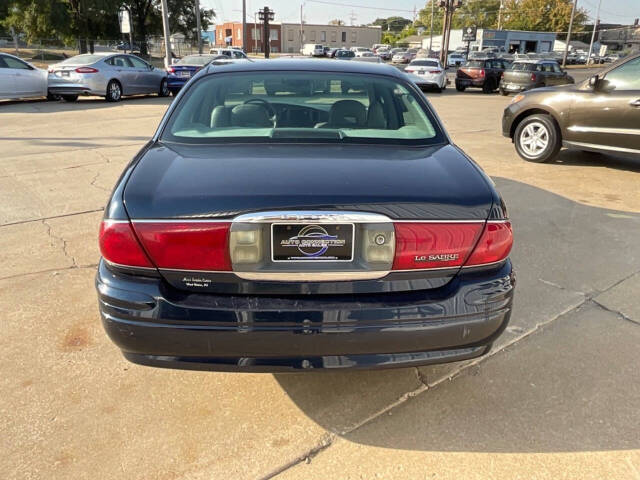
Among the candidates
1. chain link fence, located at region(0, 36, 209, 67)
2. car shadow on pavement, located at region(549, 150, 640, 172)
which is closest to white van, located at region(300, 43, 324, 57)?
chain link fence, located at region(0, 36, 209, 67)

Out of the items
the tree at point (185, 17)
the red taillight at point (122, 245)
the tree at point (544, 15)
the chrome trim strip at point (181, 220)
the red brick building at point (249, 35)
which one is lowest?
the red taillight at point (122, 245)

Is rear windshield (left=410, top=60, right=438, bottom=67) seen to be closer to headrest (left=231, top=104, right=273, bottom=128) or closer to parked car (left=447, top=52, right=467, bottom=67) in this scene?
headrest (left=231, top=104, right=273, bottom=128)

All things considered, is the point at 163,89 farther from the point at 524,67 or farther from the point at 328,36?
the point at 328,36

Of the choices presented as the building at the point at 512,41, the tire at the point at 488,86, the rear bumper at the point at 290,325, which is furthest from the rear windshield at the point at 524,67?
the building at the point at 512,41

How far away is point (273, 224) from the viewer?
1.88m

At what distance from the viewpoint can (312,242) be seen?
192 cm

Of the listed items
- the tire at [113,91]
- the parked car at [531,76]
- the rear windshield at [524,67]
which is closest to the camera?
the tire at [113,91]

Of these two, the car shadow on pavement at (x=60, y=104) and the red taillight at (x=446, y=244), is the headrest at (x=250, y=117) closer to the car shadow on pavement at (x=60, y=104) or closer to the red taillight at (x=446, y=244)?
the red taillight at (x=446, y=244)

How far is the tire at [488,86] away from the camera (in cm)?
2258

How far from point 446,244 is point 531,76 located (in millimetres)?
20331

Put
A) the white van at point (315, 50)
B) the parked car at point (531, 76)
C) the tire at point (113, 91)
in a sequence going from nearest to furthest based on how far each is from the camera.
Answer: the tire at point (113, 91) < the parked car at point (531, 76) < the white van at point (315, 50)

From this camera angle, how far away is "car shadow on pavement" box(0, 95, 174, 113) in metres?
13.2

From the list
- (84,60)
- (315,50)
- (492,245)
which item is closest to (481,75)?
(84,60)

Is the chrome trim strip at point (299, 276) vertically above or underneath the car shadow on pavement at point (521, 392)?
above
